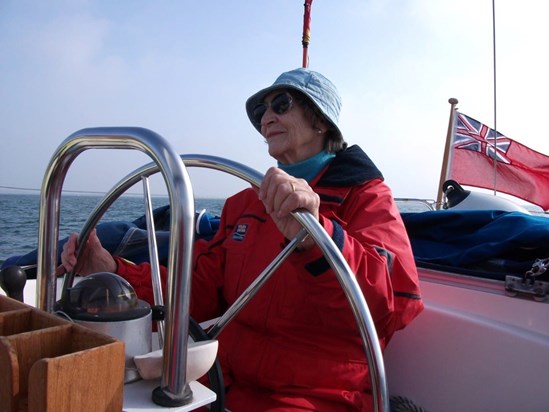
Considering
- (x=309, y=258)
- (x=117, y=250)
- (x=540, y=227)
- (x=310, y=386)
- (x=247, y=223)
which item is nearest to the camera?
(x=309, y=258)

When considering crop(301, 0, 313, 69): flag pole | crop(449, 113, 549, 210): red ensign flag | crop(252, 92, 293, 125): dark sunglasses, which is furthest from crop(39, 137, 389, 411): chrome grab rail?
crop(449, 113, 549, 210): red ensign flag

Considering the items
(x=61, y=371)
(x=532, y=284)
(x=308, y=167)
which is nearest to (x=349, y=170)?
(x=308, y=167)

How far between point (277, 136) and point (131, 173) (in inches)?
20.0

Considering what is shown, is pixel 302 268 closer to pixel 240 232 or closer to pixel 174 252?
pixel 174 252

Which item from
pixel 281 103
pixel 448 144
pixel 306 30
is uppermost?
pixel 306 30

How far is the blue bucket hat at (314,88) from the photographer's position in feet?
→ 4.73

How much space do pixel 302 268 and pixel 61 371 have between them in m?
0.50

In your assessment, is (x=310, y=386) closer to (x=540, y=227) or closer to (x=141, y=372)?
(x=141, y=372)

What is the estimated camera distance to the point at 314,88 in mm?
1459

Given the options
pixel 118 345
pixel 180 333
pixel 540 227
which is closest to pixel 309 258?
pixel 180 333

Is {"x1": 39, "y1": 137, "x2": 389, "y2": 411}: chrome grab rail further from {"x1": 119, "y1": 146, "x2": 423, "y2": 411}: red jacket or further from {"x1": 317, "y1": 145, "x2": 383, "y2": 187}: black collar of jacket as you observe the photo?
{"x1": 317, "y1": 145, "x2": 383, "y2": 187}: black collar of jacket

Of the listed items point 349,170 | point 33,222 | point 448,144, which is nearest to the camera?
point 349,170

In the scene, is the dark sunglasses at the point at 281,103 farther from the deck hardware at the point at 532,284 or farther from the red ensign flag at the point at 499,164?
the red ensign flag at the point at 499,164

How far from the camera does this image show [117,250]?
7.25 ft
